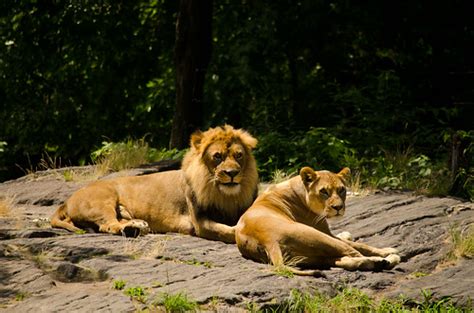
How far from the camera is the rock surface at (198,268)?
570 centimetres

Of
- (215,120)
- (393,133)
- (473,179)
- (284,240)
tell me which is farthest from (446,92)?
(284,240)

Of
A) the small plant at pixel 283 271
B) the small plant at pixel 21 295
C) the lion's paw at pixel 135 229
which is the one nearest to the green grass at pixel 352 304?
the small plant at pixel 283 271

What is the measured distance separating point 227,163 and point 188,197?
60 centimetres

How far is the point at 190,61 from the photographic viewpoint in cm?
1348

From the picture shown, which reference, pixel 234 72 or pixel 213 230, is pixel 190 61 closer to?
pixel 234 72

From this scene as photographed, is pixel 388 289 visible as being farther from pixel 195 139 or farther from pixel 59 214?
pixel 59 214

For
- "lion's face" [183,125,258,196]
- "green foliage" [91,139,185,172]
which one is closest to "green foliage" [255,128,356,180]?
"green foliage" [91,139,185,172]

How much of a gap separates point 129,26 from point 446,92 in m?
6.40

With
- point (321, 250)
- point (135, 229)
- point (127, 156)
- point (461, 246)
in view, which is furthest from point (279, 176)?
point (321, 250)

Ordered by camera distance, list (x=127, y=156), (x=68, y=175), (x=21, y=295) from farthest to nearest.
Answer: (x=127, y=156), (x=68, y=175), (x=21, y=295)

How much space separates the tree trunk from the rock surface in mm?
5366

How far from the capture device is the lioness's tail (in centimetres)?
815

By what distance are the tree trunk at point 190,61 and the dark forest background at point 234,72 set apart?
22mm

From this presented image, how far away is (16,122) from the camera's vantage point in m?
17.8
